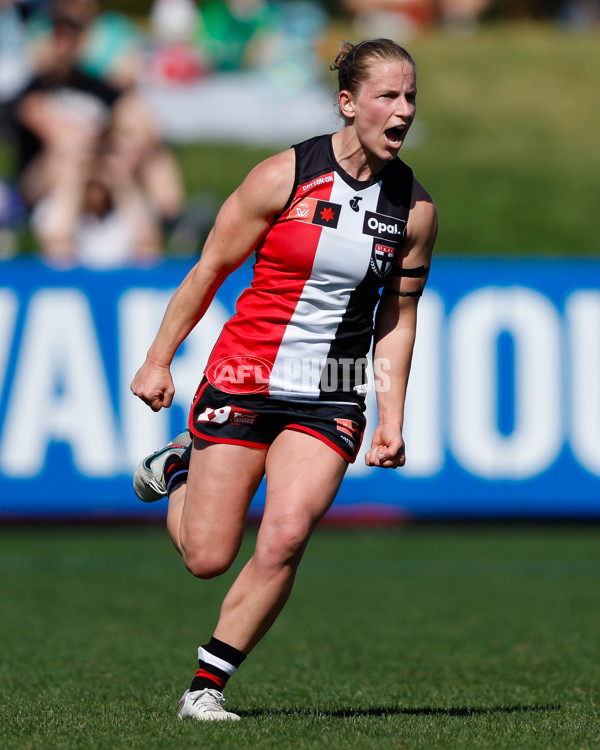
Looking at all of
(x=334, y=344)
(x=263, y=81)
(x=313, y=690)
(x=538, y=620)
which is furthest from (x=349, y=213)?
(x=263, y=81)

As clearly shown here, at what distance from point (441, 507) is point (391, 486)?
0.42 m

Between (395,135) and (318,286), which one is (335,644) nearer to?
(318,286)

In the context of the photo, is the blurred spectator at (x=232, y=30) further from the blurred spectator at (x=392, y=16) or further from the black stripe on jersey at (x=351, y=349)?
the black stripe on jersey at (x=351, y=349)

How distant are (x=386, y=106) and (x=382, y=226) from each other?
1.35ft

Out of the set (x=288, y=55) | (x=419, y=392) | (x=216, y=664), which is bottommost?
(x=216, y=664)

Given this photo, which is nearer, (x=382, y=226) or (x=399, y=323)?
(x=382, y=226)

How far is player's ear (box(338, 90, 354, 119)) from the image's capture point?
4.62m

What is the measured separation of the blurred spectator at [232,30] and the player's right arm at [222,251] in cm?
1655

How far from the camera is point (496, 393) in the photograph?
1023 centimetres

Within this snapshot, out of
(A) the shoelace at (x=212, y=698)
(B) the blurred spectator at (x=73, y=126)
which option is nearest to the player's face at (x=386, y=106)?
(A) the shoelace at (x=212, y=698)

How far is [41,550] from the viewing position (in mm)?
9750

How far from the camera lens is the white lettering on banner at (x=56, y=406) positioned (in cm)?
998

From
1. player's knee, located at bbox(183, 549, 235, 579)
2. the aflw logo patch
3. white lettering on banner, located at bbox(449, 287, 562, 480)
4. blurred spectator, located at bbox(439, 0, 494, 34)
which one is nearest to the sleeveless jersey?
the aflw logo patch

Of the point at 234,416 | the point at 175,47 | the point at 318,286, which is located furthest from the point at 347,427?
the point at 175,47
